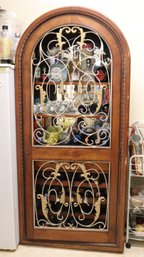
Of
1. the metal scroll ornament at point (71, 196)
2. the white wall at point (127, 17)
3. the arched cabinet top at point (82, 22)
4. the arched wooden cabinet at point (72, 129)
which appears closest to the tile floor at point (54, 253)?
the arched wooden cabinet at point (72, 129)

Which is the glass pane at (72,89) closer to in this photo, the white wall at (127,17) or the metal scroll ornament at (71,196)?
the metal scroll ornament at (71,196)

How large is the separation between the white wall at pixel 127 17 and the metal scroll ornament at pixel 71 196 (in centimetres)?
70

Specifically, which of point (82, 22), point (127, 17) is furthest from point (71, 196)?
point (127, 17)

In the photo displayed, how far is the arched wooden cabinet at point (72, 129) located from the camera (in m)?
1.86

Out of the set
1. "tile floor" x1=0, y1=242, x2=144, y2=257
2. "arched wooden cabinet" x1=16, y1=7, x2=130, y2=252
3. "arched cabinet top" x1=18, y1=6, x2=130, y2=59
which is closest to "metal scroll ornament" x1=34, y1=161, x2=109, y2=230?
"arched wooden cabinet" x1=16, y1=7, x2=130, y2=252

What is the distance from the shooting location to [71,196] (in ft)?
6.72

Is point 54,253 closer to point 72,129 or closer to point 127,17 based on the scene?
point 72,129

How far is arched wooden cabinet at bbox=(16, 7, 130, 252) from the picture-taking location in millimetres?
1855

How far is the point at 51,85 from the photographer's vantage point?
6.39ft

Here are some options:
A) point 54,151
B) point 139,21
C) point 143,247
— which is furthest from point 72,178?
point 139,21

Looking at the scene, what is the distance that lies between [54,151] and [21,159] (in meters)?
Result: 0.27

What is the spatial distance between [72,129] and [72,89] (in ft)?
0.99

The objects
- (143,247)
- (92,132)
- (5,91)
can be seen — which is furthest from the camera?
(143,247)

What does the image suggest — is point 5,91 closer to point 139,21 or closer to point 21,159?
point 21,159
